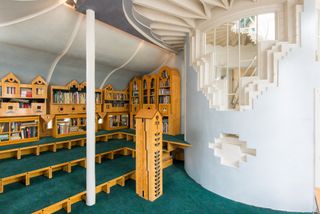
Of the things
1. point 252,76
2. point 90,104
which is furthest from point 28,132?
point 252,76

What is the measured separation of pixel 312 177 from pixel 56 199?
13.1 feet

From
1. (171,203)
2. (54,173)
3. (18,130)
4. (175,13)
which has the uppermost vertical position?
(175,13)

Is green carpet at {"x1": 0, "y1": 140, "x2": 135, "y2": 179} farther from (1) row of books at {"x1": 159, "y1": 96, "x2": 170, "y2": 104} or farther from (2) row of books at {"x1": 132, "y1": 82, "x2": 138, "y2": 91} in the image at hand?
(2) row of books at {"x1": 132, "y1": 82, "x2": 138, "y2": 91}

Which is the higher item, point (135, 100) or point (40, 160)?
point (135, 100)

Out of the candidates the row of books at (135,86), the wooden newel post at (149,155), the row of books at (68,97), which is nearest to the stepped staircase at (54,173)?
the wooden newel post at (149,155)

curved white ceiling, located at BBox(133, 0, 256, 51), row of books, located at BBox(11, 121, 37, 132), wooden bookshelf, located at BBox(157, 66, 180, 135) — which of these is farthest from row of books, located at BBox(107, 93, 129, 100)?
curved white ceiling, located at BBox(133, 0, 256, 51)

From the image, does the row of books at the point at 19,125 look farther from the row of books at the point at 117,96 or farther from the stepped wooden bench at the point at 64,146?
the row of books at the point at 117,96

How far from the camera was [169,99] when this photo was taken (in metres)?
5.44

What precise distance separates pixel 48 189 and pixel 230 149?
333cm

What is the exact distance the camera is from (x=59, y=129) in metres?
4.80

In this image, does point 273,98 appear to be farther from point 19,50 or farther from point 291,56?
point 19,50

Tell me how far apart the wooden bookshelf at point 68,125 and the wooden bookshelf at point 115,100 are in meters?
0.92

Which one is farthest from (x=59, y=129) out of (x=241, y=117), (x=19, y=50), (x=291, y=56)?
(x=291, y=56)

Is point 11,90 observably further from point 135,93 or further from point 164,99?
point 164,99
